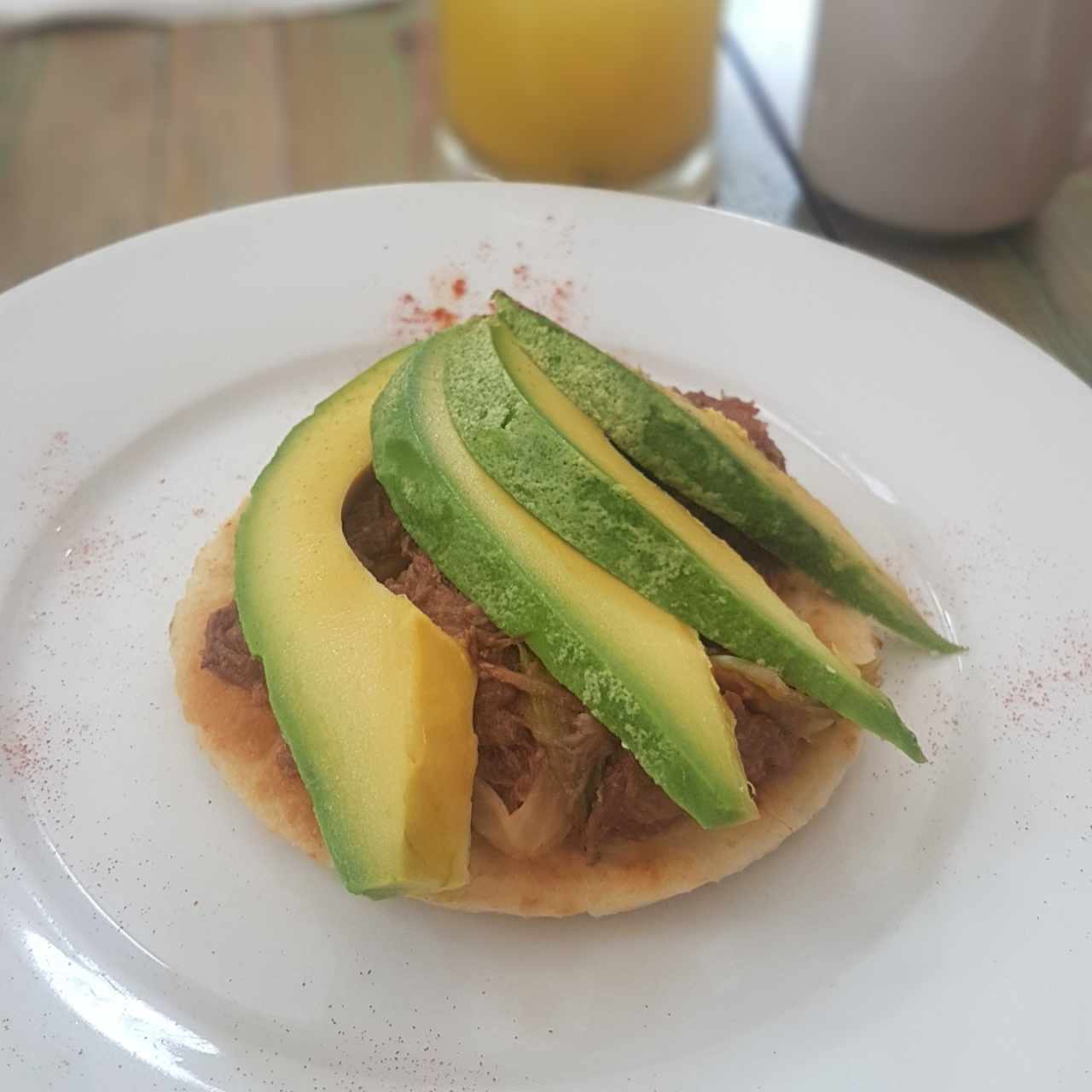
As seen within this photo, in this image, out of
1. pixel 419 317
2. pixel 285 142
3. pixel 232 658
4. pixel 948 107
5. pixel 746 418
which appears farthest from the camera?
pixel 285 142

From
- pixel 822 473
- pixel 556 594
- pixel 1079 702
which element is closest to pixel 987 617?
pixel 1079 702

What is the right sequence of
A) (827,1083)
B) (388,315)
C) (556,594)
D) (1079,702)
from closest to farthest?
(827,1083), (556,594), (1079,702), (388,315)

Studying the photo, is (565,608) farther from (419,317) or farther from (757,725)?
(419,317)

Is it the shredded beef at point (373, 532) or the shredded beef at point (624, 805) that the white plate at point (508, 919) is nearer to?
the shredded beef at point (624, 805)

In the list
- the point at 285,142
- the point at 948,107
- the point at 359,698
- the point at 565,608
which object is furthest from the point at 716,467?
the point at 285,142

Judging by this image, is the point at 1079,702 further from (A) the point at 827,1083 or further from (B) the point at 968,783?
(A) the point at 827,1083

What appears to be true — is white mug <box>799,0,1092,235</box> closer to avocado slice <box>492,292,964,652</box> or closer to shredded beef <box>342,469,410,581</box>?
avocado slice <box>492,292,964,652</box>
